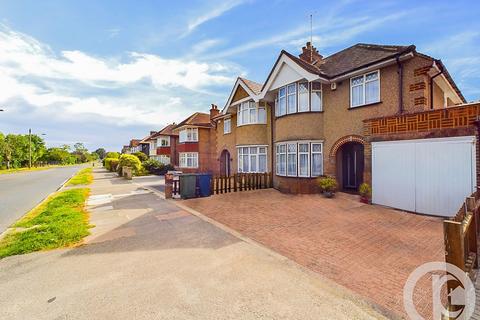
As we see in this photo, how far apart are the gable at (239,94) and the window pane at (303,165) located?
22.7 ft

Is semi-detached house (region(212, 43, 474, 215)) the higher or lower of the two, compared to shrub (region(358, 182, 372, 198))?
higher

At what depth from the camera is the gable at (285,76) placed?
1309 centimetres

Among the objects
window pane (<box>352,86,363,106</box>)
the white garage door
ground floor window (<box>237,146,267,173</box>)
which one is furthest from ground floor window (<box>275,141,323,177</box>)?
the white garage door

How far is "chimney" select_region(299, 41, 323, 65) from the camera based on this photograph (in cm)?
1667

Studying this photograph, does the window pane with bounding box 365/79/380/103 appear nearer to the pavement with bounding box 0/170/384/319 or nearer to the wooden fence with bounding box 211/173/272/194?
the wooden fence with bounding box 211/173/272/194

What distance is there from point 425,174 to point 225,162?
1670 centimetres

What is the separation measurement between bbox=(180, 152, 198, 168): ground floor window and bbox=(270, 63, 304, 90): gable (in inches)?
618

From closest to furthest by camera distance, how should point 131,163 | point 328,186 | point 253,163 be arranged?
point 328,186 → point 253,163 → point 131,163

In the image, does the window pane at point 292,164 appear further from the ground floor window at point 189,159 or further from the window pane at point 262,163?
the ground floor window at point 189,159

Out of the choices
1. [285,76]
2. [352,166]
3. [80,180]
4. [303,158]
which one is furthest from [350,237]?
[80,180]

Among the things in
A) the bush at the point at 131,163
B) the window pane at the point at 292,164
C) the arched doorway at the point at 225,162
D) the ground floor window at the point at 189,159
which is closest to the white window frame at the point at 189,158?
the ground floor window at the point at 189,159

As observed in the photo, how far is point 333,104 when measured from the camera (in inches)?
489

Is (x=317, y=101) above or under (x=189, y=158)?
above

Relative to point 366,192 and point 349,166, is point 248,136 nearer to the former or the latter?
point 349,166
